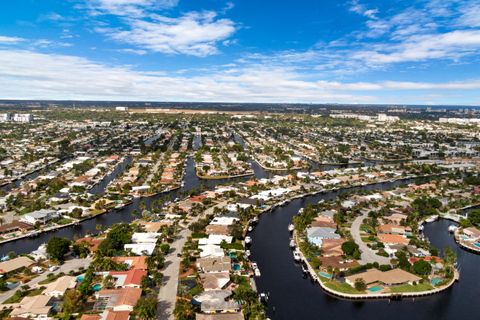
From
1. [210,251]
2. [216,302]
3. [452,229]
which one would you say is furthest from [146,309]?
[452,229]

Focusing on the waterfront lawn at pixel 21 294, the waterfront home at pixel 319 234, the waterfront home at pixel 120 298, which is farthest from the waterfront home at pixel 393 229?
the waterfront lawn at pixel 21 294

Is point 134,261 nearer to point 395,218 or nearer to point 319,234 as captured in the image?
point 319,234

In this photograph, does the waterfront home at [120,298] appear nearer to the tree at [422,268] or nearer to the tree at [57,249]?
the tree at [57,249]

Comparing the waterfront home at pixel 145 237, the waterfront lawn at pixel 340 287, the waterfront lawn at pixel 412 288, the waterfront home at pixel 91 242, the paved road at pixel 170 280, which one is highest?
the waterfront home at pixel 145 237

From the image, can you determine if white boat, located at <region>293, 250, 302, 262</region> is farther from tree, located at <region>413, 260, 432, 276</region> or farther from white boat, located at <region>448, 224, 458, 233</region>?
white boat, located at <region>448, 224, 458, 233</region>

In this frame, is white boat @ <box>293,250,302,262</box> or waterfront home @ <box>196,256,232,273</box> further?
white boat @ <box>293,250,302,262</box>

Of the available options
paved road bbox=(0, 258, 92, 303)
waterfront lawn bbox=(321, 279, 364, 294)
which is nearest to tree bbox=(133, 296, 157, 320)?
paved road bbox=(0, 258, 92, 303)
